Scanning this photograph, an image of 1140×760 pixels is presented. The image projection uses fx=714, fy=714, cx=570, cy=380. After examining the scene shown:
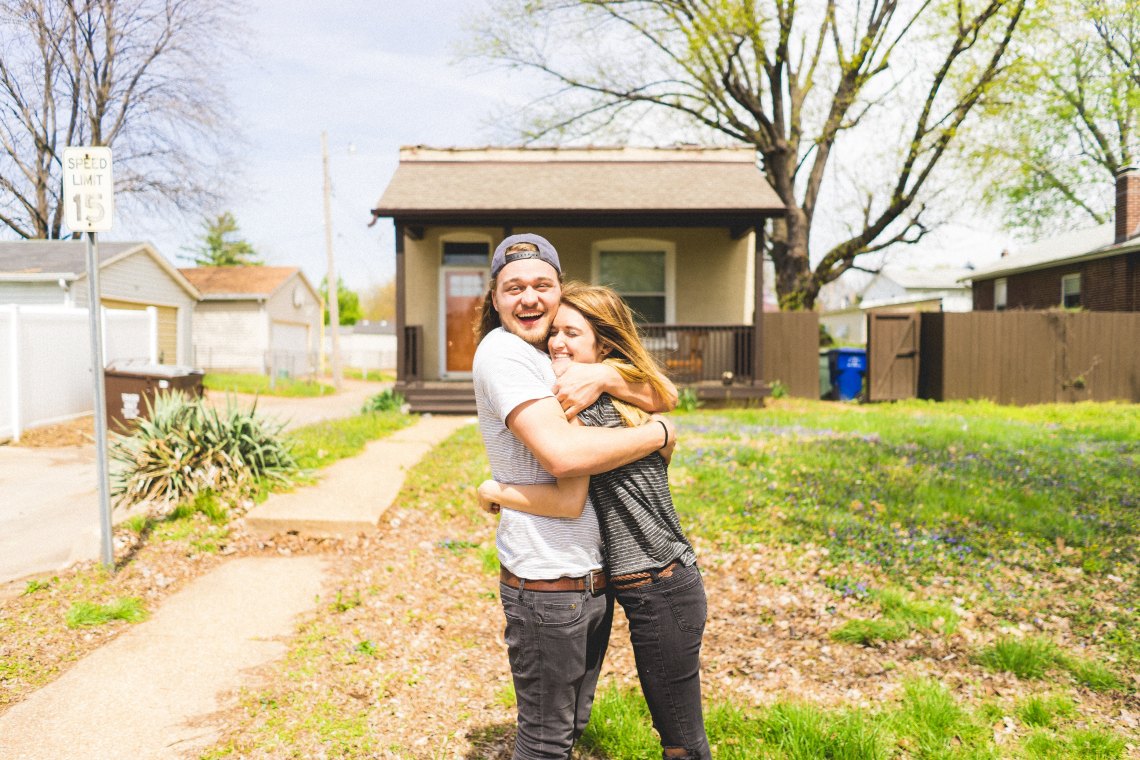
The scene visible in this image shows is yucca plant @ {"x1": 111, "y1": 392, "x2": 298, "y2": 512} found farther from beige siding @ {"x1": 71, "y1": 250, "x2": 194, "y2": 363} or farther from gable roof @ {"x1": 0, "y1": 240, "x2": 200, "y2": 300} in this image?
beige siding @ {"x1": 71, "y1": 250, "x2": 194, "y2": 363}

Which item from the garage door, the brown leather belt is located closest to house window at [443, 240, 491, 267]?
the brown leather belt

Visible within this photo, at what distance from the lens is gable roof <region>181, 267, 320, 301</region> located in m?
30.3

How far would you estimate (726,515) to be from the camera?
568cm

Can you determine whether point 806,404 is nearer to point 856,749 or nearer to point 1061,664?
point 1061,664

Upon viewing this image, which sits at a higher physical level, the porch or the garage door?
the garage door

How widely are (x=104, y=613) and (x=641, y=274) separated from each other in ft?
38.0

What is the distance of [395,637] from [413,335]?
9.65m

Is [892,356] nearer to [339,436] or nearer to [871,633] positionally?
[339,436]

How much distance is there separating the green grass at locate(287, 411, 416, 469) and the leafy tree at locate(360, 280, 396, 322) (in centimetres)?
5846

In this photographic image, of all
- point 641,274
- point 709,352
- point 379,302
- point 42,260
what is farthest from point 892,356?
point 379,302

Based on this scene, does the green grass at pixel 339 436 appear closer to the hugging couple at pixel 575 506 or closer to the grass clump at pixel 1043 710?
the hugging couple at pixel 575 506

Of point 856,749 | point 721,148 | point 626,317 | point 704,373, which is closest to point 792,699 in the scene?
point 856,749

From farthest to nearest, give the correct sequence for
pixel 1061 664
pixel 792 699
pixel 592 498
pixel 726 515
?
pixel 726 515 → pixel 1061 664 → pixel 792 699 → pixel 592 498

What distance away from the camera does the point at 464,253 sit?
557 inches
